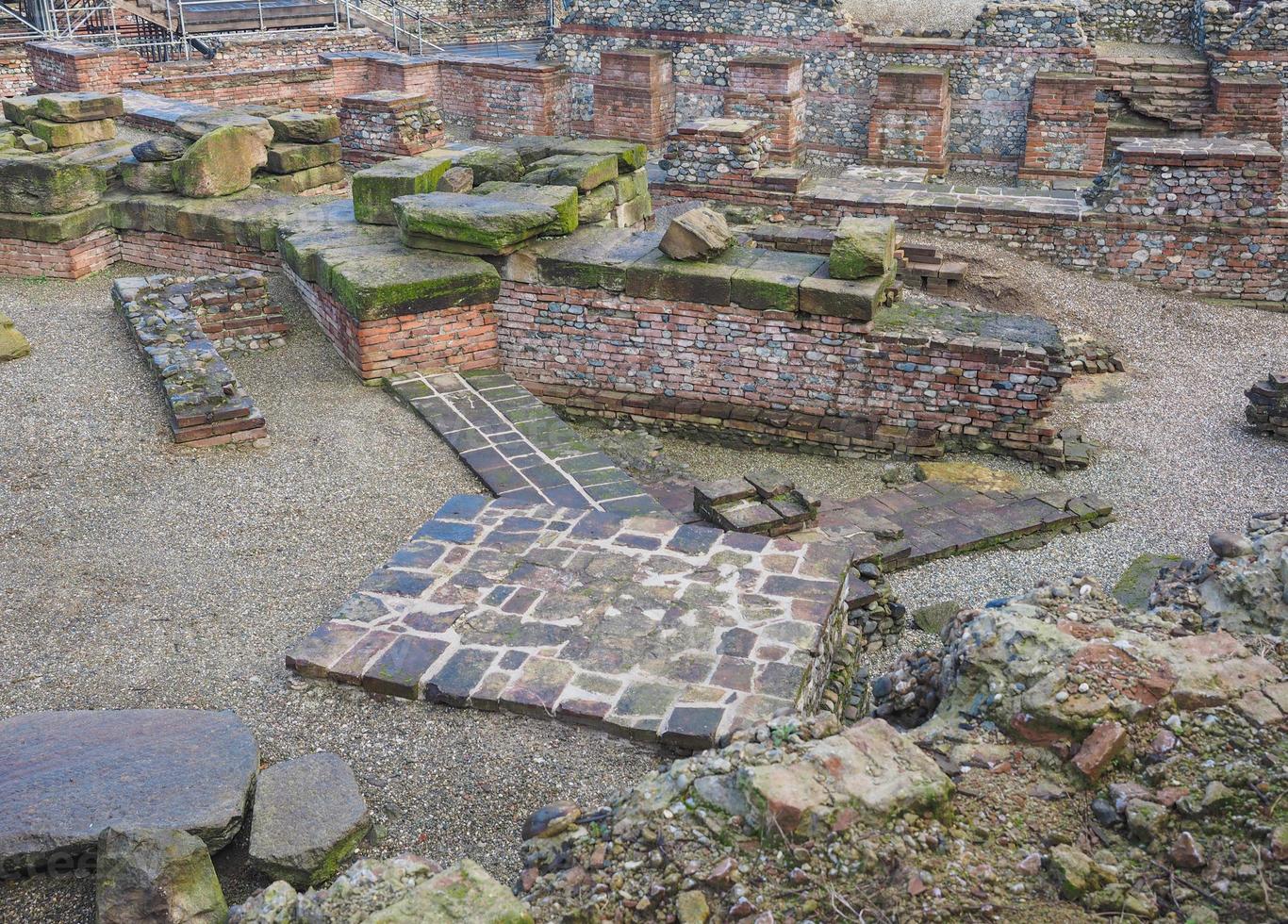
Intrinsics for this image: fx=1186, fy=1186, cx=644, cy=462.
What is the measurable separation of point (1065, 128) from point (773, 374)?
7553 millimetres

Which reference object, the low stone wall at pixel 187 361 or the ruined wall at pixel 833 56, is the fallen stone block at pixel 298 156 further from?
the ruined wall at pixel 833 56

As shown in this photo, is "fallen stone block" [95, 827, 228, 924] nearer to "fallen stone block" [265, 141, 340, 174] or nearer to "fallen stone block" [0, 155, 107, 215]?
"fallen stone block" [0, 155, 107, 215]

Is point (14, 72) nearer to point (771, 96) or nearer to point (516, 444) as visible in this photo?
point (771, 96)

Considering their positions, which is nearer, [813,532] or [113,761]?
[113,761]

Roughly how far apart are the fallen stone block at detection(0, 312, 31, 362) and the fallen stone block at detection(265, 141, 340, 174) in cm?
334

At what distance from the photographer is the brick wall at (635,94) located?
16.1 metres

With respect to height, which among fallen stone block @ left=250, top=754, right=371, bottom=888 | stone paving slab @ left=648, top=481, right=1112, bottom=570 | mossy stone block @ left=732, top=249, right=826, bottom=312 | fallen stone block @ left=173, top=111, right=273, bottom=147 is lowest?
stone paving slab @ left=648, top=481, right=1112, bottom=570

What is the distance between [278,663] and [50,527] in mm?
1996

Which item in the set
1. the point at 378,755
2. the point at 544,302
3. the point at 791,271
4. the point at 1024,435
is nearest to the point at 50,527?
the point at 378,755

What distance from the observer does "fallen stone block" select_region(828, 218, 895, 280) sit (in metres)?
8.35

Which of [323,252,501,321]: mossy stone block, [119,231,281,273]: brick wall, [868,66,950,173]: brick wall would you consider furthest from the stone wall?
[119,231,281,273]: brick wall

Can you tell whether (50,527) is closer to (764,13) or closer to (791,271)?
(791,271)

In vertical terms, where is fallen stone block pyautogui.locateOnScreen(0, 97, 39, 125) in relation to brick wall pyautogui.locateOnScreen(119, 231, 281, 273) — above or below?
above

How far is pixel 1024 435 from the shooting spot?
8.40 meters
